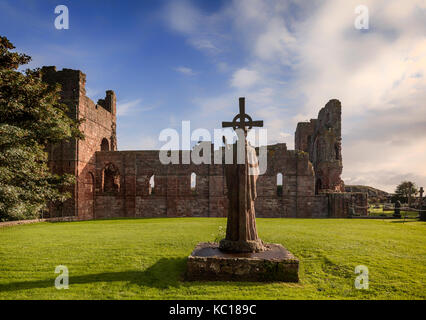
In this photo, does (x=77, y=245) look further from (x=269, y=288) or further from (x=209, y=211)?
(x=209, y=211)

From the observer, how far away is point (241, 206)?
5922 millimetres

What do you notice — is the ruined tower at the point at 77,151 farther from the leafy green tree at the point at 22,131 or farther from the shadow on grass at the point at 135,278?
the shadow on grass at the point at 135,278

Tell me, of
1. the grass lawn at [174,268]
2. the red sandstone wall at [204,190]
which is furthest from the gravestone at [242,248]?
the red sandstone wall at [204,190]

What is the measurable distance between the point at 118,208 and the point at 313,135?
21.7 metres

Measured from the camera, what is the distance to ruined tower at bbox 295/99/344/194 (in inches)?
1006

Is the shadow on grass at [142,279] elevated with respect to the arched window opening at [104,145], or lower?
lower

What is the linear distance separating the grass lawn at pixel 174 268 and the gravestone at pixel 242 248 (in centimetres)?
21

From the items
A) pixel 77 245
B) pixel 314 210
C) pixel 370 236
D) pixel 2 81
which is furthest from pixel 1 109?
pixel 314 210

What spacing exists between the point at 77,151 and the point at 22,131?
29.8 ft

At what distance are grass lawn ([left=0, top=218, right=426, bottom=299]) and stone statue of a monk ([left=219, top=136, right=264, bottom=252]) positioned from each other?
877 mm

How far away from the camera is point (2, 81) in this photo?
11.2 meters

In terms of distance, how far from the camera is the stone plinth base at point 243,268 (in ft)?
17.5

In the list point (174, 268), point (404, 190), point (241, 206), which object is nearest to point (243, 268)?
point (241, 206)

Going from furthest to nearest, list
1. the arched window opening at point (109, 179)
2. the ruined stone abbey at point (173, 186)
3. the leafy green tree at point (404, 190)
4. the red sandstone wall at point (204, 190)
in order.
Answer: the leafy green tree at point (404, 190)
the arched window opening at point (109, 179)
the red sandstone wall at point (204, 190)
the ruined stone abbey at point (173, 186)
